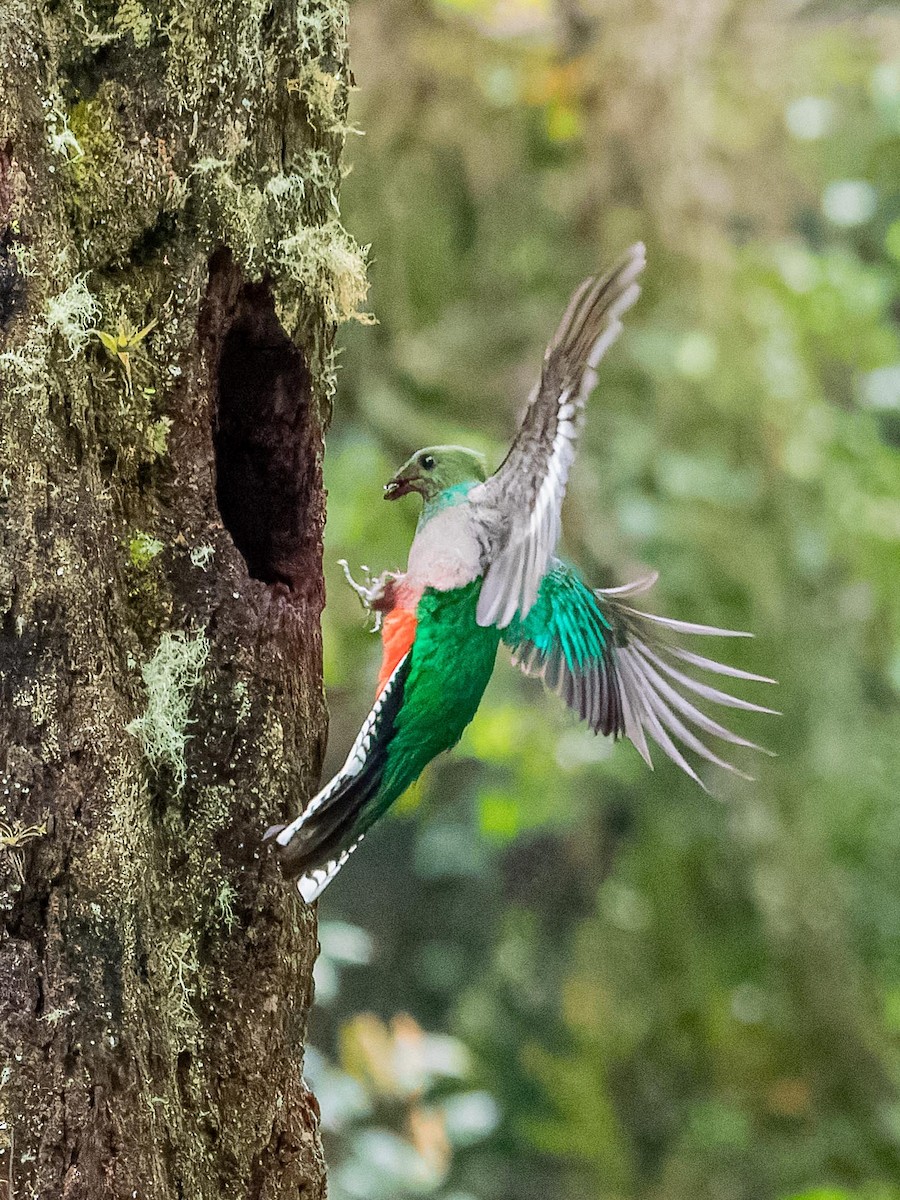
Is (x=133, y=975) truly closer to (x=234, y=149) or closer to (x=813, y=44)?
(x=234, y=149)

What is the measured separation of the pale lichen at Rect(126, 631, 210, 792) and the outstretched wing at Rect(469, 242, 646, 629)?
1.20ft

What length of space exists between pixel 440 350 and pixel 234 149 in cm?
207

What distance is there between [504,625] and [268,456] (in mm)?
542

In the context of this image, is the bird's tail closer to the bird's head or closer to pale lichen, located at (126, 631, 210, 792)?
pale lichen, located at (126, 631, 210, 792)

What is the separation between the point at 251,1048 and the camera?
1.59 m

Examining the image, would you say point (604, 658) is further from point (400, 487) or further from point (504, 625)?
point (504, 625)

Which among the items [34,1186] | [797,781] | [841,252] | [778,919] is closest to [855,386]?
[841,252]

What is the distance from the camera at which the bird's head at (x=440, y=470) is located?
1785mm

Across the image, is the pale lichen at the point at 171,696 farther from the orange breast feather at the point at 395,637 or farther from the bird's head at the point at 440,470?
the bird's head at the point at 440,470

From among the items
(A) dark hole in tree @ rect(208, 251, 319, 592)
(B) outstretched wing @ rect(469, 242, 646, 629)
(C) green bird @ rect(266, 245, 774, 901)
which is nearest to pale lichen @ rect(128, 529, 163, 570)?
(A) dark hole in tree @ rect(208, 251, 319, 592)

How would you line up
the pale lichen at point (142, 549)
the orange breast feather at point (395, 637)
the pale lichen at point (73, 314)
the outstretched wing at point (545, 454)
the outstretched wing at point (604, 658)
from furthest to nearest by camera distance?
the outstretched wing at point (604, 658)
the orange breast feather at point (395, 637)
the pale lichen at point (142, 549)
the pale lichen at point (73, 314)
the outstretched wing at point (545, 454)

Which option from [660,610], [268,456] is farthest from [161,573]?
[660,610]

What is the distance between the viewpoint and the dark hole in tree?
1.74 metres

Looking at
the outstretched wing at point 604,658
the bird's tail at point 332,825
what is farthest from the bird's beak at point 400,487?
the bird's tail at point 332,825
